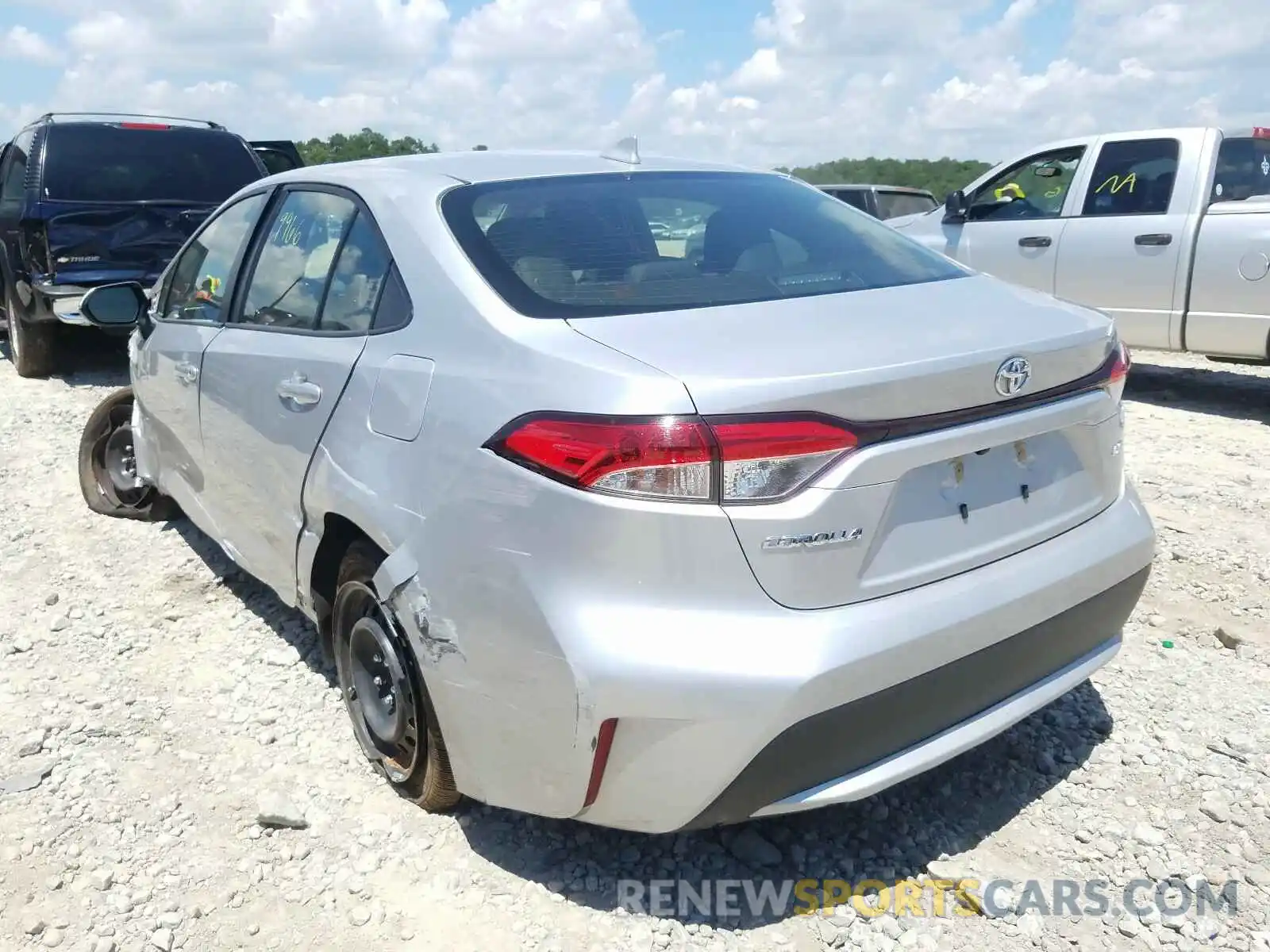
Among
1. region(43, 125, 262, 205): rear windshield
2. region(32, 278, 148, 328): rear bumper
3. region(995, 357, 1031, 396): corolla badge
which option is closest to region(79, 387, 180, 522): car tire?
region(32, 278, 148, 328): rear bumper

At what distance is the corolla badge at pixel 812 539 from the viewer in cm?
200

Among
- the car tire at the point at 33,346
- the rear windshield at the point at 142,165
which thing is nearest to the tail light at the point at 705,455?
the rear windshield at the point at 142,165

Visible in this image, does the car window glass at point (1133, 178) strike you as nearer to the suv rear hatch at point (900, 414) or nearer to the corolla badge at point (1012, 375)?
the suv rear hatch at point (900, 414)

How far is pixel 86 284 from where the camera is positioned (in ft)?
25.3

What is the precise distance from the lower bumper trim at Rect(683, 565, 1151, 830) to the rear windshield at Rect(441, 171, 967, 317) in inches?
36.3

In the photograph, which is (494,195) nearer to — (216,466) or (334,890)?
(216,466)

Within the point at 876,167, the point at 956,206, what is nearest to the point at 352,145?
the point at 876,167

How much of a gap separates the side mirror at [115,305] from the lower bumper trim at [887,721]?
3388 millimetres

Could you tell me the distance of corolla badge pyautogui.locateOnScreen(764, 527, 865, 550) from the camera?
200 centimetres

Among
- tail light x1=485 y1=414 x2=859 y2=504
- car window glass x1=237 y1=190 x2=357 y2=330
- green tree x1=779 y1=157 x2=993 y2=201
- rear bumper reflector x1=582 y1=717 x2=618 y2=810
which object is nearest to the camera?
tail light x1=485 y1=414 x2=859 y2=504

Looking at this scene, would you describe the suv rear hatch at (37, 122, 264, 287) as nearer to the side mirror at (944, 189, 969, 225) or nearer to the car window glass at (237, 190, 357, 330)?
the car window glass at (237, 190, 357, 330)

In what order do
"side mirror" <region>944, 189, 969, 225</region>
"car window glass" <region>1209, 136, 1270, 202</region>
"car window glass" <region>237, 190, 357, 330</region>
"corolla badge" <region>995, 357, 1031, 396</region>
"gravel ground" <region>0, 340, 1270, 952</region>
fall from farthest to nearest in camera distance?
"side mirror" <region>944, 189, 969, 225</region> < "car window glass" <region>1209, 136, 1270, 202</region> < "car window glass" <region>237, 190, 357, 330</region> < "gravel ground" <region>0, 340, 1270, 952</region> < "corolla badge" <region>995, 357, 1031, 396</region>

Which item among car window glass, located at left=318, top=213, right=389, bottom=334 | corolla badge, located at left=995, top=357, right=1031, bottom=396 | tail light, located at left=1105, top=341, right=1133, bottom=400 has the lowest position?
tail light, located at left=1105, top=341, right=1133, bottom=400

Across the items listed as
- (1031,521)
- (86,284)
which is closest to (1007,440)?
(1031,521)
